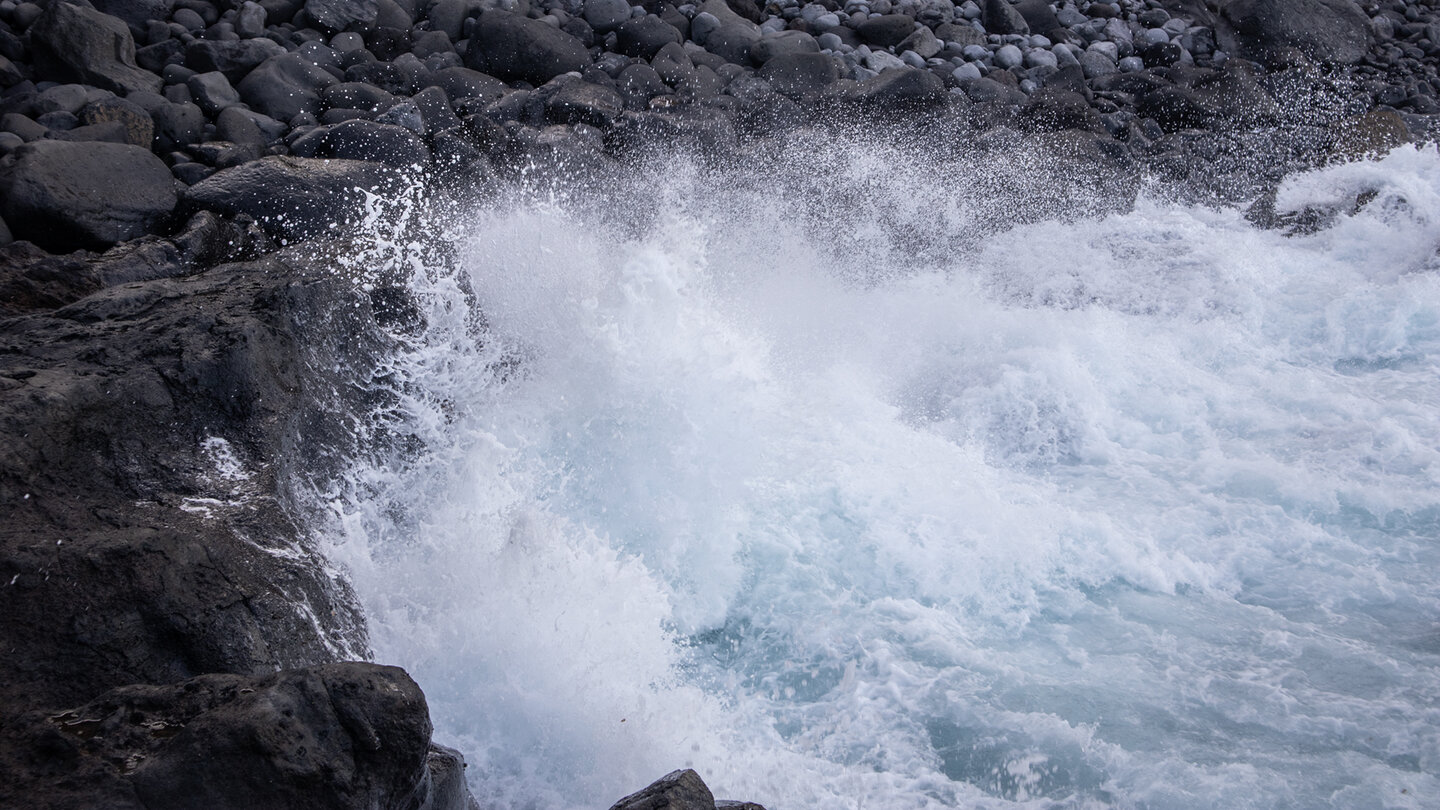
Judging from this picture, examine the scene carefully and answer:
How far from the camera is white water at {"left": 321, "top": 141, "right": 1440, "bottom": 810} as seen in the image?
3418 millimetres

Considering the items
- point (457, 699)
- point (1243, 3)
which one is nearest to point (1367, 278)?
point (1243, 3)

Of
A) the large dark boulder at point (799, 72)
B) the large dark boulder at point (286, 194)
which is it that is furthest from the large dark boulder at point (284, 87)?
the large dark boulder at point (799, 72)

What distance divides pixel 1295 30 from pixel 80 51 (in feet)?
39.8

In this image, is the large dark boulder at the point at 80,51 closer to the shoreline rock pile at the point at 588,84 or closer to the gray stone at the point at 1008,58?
the shoreline rock pile at the point at 588,84

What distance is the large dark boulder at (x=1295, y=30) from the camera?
1034cm

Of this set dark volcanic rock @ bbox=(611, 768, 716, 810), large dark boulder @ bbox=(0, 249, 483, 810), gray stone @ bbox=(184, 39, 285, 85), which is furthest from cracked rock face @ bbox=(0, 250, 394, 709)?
gray stone @ bbox=(184, 39, 285, 85)

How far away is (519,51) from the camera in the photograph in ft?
26.9

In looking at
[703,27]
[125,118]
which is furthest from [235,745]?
[703,27]

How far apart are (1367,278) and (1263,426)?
104 inches

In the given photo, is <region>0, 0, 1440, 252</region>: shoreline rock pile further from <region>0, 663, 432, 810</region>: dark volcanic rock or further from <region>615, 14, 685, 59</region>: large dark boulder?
<region>0, 663, 432, 810</region>: dark volcanic rock

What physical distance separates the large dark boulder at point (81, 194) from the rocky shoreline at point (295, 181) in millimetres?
16

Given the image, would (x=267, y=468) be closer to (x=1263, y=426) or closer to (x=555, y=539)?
(x=555, y=539)

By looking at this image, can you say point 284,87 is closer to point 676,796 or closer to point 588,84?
point 588,84

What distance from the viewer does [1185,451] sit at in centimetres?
544
